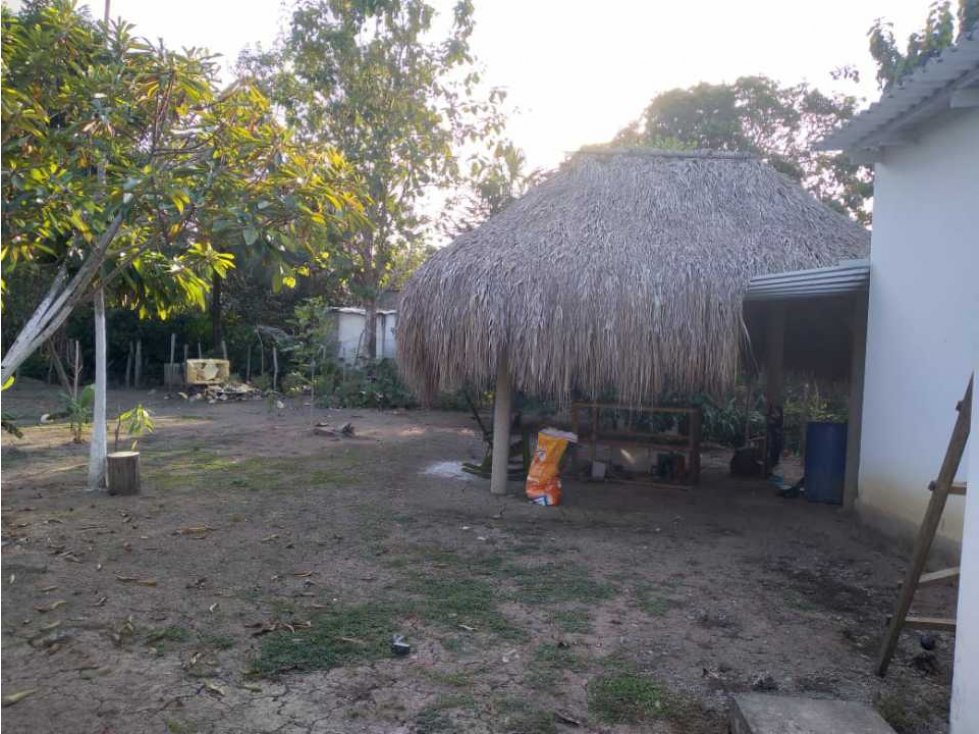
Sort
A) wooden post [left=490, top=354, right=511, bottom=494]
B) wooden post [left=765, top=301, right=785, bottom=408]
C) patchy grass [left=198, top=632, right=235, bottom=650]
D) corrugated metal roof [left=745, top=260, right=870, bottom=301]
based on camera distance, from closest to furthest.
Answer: patchy grass [left=198, top=632, right=235, bottom=650] < corrugated metal roof [left=745, top=260, right=870, bottom=301] < wooden post [left=490, top=354, right=511, bottom=494] < wooden post [left=765, top=301, right=785, bottom=408]

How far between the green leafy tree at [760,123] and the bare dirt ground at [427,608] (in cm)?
1438

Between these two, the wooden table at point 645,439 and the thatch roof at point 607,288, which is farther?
the wooden table at point 645,439

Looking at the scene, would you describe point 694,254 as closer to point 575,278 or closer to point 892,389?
point 575,278

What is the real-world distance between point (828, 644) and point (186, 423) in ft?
40.3

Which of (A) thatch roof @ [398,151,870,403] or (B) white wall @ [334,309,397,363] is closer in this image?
(A) thatch roof @ [398,151,870,403]

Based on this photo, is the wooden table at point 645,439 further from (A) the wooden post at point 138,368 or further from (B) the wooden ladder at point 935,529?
(A) the wooden post at point 138,368

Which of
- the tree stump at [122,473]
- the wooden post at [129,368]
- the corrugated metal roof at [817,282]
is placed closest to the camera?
the corrugated metal roof at [817,282]

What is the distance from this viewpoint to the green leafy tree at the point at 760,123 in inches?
818

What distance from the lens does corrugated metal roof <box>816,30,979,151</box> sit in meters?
4.68

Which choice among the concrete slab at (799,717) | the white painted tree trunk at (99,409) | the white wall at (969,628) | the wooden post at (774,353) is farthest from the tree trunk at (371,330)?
the white wall at (969,628)

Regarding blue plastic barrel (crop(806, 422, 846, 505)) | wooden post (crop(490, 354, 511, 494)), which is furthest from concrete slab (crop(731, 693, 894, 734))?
blue plastic barrel (crop(806, 422, 846, 505))

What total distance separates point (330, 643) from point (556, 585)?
193 cm

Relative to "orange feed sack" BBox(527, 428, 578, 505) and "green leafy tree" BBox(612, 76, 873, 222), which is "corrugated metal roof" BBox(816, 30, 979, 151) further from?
"green leafy tree" BBox(612, 76, 873, 222)

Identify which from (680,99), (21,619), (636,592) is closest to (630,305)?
(636,592)
